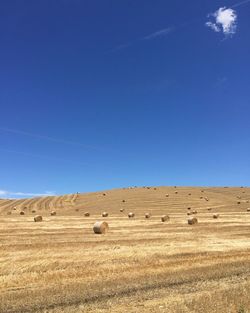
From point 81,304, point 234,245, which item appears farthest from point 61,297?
point 234,245

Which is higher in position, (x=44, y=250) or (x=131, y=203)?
(x=131, y=203)

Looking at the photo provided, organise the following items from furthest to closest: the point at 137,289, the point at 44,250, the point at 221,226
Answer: the point at 221,226, the point at 44,250, the point at 137,289

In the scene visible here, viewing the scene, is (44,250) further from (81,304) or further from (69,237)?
(81,304)

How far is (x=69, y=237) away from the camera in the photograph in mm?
25672

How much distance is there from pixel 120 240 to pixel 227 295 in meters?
12.2

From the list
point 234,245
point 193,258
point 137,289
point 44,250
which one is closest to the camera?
point 137,289

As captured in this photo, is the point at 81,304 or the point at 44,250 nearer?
the point at 81,304

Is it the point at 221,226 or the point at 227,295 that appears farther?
the point at 221,226

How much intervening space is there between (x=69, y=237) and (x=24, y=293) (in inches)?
493

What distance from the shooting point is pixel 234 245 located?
72.2 feet

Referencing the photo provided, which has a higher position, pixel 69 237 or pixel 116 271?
pixel 69 237

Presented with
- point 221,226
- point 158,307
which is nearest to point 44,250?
point 158,307

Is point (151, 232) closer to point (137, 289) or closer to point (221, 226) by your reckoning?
point (221, 226)

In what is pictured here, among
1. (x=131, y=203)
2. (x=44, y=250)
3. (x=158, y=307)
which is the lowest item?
(x=158, y=307)
